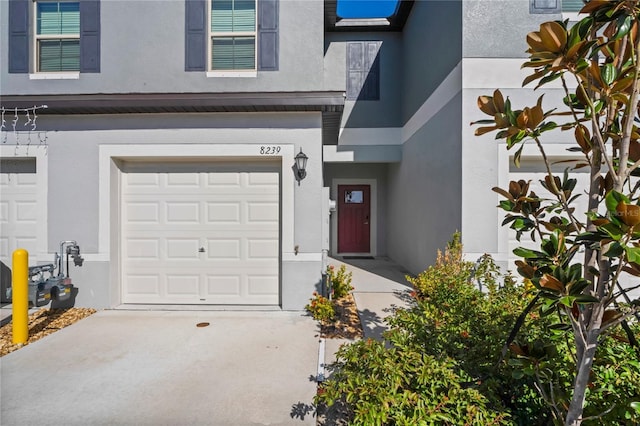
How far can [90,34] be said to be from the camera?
4773 millimetres

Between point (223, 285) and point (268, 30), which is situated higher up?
point (268, 30)

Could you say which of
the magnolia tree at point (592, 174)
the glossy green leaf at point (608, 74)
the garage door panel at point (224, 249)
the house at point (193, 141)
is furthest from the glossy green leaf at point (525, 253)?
the garage door panel at point (224, 249)

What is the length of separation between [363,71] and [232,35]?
4682 millimetres

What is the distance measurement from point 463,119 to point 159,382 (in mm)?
5461

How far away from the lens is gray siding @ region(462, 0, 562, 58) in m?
4.68

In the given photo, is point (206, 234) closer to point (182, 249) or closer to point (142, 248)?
point (182, 249)

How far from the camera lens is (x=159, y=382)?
2.90 meters

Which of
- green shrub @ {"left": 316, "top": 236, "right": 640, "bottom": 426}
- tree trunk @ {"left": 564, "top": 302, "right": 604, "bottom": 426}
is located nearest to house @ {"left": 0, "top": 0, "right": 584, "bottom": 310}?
green shrub @ {"left": 316, "top": 236, "right": 640, "bottom": 426}

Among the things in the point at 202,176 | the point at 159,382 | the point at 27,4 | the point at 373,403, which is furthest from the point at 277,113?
the point at 27,4

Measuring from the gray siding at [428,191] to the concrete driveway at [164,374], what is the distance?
3.12 metres

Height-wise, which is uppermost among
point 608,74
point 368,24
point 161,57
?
point 368,24

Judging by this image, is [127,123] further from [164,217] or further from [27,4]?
[27,4]

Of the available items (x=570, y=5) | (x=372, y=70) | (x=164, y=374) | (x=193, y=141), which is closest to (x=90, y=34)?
(x=193, y=141)

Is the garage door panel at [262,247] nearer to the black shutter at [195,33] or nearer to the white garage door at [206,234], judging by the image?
the white garage door at [206,234]
